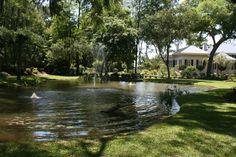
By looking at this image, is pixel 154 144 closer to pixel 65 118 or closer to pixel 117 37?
pixel 65 118

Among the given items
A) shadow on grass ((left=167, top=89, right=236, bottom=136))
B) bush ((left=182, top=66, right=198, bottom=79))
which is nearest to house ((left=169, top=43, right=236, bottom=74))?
bush ((left=182, top=66, right=198, bottom=79))

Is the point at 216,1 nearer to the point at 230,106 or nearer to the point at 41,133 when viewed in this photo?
the point at 230,106

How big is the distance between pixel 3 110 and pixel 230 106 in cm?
996

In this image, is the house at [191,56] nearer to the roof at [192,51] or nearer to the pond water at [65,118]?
the roof at [192,51]

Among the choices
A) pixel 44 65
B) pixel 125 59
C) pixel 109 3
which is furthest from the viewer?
pixel 44 65

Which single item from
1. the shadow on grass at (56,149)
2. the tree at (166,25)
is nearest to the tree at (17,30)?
the tree at (166,25)

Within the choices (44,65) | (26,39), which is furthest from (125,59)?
(26,39)

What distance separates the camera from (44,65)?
54.1 meters

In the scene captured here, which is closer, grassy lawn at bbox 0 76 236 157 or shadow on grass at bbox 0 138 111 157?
shadow on grass at bbox 0 138 111 157

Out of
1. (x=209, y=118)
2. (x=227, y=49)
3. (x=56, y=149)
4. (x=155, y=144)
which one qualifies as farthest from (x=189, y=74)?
(x=56, y=149)

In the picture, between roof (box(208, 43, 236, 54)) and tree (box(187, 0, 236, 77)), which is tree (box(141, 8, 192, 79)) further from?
roof (box(208, 43, 236, 54))

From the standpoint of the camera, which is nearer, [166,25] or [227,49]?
[166,25]

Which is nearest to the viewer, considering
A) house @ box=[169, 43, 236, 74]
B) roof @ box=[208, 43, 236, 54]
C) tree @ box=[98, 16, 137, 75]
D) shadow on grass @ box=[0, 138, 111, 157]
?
shadow on grass @ box=[0, 138, 111, 157]

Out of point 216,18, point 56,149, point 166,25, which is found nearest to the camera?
point 56,149
